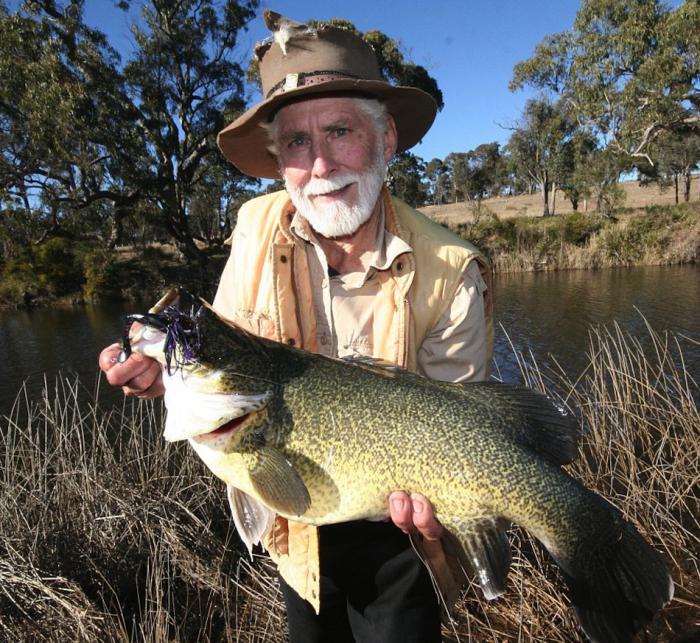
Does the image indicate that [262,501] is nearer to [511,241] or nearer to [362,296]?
[362,296]

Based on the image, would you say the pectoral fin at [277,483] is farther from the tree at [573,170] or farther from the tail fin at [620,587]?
the tree at [573,170]

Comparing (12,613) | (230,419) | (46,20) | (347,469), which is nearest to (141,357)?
(230,419)

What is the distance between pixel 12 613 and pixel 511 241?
2960 centimetres

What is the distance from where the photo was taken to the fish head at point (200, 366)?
1949 millimetres

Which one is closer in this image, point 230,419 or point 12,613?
point 230,419

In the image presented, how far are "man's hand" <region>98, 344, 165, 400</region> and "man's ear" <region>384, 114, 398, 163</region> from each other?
1.80 m

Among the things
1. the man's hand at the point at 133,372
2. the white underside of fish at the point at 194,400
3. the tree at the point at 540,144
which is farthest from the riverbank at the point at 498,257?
the white underside of fish at the point at 194,400

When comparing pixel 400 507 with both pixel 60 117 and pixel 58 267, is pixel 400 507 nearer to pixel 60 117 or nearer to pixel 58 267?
pixel 60 117

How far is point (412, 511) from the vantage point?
205cm

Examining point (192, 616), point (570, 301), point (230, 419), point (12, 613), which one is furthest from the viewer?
point (570, 301)

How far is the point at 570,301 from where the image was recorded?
18000 millimetres

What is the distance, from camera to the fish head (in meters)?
1.95

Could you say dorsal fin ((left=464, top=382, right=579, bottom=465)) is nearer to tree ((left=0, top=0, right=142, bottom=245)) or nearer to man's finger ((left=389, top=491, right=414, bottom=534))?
man's finger ((left=389, top=491, right=414, bottom=534))

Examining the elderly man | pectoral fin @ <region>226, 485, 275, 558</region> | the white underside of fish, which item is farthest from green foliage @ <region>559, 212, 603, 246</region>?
the white underside of fish
